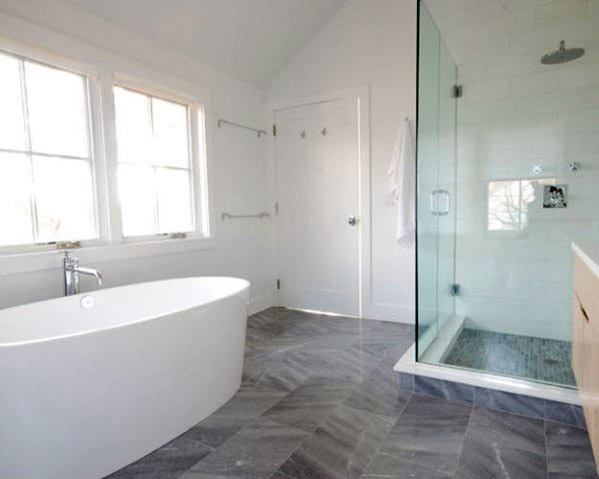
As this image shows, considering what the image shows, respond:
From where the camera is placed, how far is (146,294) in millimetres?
2461

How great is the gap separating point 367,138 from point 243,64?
1273mm

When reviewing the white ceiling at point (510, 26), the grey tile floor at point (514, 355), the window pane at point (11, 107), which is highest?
the white ceiling at point (510, 26)

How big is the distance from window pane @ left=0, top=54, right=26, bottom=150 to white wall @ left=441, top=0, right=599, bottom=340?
2802mm

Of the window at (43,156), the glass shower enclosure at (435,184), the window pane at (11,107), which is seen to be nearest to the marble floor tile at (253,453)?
the glass shower enclosure at (435,184)

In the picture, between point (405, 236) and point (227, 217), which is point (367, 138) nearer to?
point (405, 236)

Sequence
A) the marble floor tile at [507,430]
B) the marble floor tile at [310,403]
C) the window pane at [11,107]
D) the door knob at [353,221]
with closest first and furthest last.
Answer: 1. the marble floor tile at [507,430]
2. the marble floor tile at [310,403]
3. the window pane at [11,107]
4. the door knob at [353,221]

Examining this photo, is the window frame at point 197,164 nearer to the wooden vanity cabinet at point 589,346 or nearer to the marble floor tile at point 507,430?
the marble floor tile at point 507,430

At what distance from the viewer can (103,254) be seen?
97.1 inches

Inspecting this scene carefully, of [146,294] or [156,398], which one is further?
[146,294]

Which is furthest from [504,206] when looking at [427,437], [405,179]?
[427,437]

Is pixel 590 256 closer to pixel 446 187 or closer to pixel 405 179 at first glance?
pixel 446 187

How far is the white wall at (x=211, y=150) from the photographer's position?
212 cm

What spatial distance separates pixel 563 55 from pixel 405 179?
4.31ft

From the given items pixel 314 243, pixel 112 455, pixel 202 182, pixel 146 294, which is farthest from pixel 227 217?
pixel 112 455
